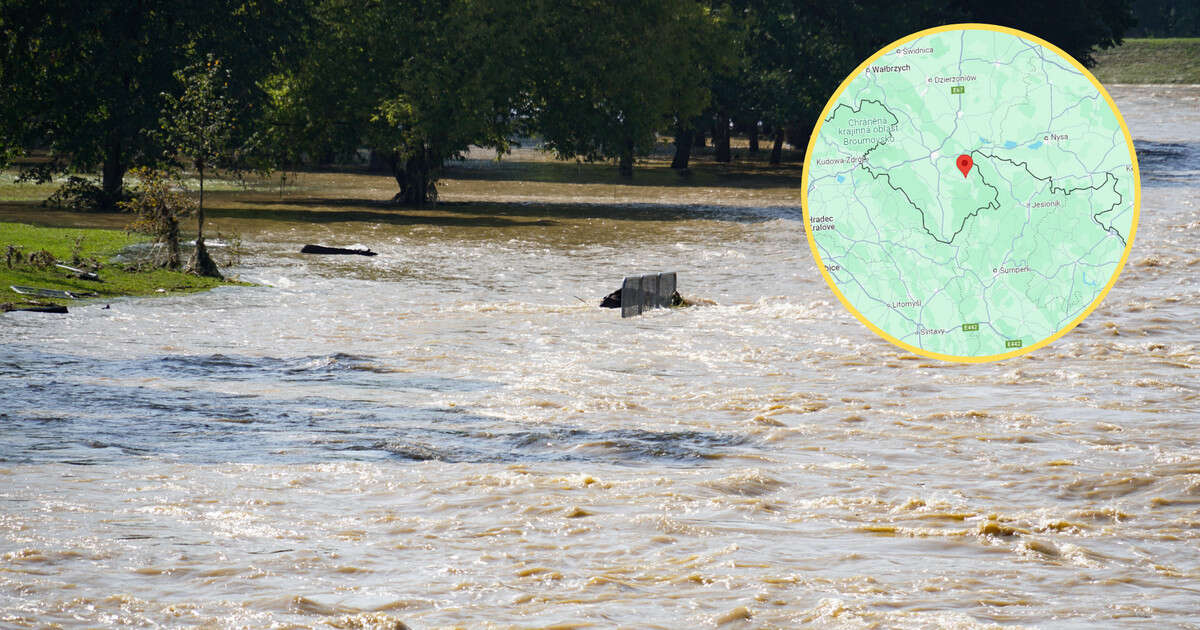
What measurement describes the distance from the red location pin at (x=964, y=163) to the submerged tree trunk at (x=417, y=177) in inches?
1585

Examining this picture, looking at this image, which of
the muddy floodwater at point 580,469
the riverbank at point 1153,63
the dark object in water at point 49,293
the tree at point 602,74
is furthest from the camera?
the riverbank at point 1153,63

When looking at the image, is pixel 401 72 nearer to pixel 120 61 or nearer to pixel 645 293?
pixel 120 61

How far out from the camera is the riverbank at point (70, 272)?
24625mm

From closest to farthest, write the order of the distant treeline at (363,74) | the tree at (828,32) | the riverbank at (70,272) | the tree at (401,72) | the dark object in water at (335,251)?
the riverbank at (70,272), the dark object in water at (335,251), the distant treeline at (363,74), the tree at (401,72), the tree at (828,32)

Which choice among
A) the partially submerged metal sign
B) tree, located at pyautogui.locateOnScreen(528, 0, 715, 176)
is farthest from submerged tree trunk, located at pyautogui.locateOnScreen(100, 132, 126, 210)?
the partially submerged metal sign

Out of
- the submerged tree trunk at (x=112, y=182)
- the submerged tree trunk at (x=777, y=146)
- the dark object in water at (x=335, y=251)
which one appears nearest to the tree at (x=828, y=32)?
the submerged tree trunk at (x=777, y=146)

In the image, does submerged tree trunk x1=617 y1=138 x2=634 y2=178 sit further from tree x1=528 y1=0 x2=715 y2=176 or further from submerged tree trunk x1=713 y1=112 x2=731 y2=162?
submerged tree trunk x1=713 y1=112 x2=731 y2=162

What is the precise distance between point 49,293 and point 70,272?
8.17 ft

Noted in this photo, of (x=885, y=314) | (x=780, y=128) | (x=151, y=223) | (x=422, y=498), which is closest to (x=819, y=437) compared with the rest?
(x=885, y=314)

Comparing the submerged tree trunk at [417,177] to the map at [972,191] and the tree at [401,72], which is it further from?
the map at [972,191]

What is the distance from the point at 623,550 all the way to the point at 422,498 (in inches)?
86.0

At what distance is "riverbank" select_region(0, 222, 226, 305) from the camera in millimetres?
24625

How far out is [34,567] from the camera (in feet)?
29.4

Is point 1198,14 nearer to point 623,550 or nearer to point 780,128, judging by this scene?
point 780,128
